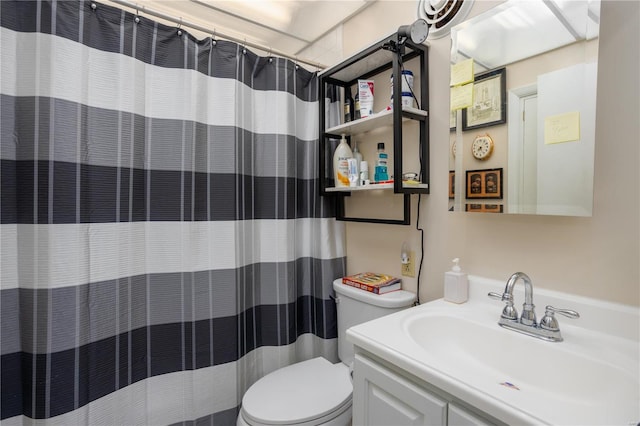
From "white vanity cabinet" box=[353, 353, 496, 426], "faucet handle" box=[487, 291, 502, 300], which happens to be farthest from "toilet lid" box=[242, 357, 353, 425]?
"faucet handle" box=[487, 291, 502, 300]

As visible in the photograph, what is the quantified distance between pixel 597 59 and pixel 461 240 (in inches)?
25.8

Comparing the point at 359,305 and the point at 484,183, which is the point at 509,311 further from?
the point at 359,305

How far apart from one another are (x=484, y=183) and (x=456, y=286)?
37 centimetres

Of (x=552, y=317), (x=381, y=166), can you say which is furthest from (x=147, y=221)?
(x=552, y=317)

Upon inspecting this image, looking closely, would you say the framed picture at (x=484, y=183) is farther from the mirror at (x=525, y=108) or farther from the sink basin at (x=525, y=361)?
the sink basin at (x=525, y=361)

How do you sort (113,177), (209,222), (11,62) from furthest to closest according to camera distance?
1. (209,222)
2. (113,177)
3. (11,62)

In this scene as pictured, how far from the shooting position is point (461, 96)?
1.10m

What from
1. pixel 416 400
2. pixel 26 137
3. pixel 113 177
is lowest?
pixel 416 400

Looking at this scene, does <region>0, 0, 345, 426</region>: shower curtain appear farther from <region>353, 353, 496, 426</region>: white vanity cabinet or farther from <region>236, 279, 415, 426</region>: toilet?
<region>353, 353, 496, 426</region>: white vanity cabinet

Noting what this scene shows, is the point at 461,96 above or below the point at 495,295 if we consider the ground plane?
above

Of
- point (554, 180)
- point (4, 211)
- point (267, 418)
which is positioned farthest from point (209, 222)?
point (554, 180)

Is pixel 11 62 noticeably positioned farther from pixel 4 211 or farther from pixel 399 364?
pixel 399 364

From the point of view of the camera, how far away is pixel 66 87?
3.37 ft

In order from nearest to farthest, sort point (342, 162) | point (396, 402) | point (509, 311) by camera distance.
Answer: point (396, 402) → point (509, 311) → point (342, 162)
